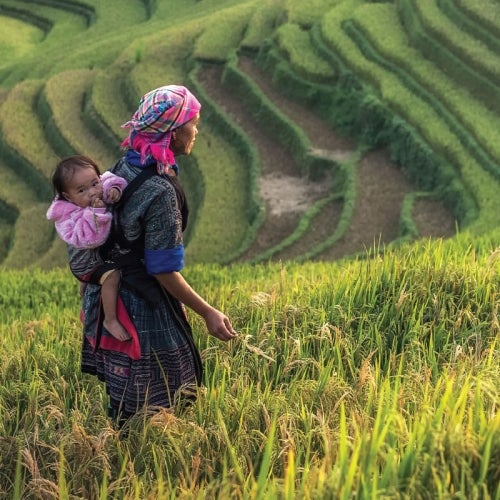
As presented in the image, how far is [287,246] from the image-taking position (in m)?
14.7

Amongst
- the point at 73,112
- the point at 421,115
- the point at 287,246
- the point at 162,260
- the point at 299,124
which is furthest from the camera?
the point at 73,112

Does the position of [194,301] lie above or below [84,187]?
below

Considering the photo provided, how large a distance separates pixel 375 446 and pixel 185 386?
1339 millimetres

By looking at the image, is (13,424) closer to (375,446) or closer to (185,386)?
(185,386)

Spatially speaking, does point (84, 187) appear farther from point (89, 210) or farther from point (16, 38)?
point (16, 38)

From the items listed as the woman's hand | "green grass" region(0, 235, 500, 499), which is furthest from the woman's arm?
"green grass" region(0, 235, 500, 499)

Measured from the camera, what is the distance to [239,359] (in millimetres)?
3785

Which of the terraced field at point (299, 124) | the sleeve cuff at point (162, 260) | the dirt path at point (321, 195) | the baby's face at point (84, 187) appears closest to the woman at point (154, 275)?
the sleeve cuff at point (162, 260)

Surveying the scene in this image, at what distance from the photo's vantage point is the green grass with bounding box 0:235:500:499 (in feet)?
7.12

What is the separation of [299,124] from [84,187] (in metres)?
15.9

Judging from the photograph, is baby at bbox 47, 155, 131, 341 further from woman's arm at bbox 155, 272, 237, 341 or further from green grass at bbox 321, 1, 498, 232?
green grass at bbox 321, 1, 498, 232

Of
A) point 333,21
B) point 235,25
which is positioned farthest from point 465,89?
point 235,25

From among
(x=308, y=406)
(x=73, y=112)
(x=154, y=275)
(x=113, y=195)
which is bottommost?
(x=308, y=406)

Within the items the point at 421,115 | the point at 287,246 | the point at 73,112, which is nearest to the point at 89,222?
the point at 287,246
